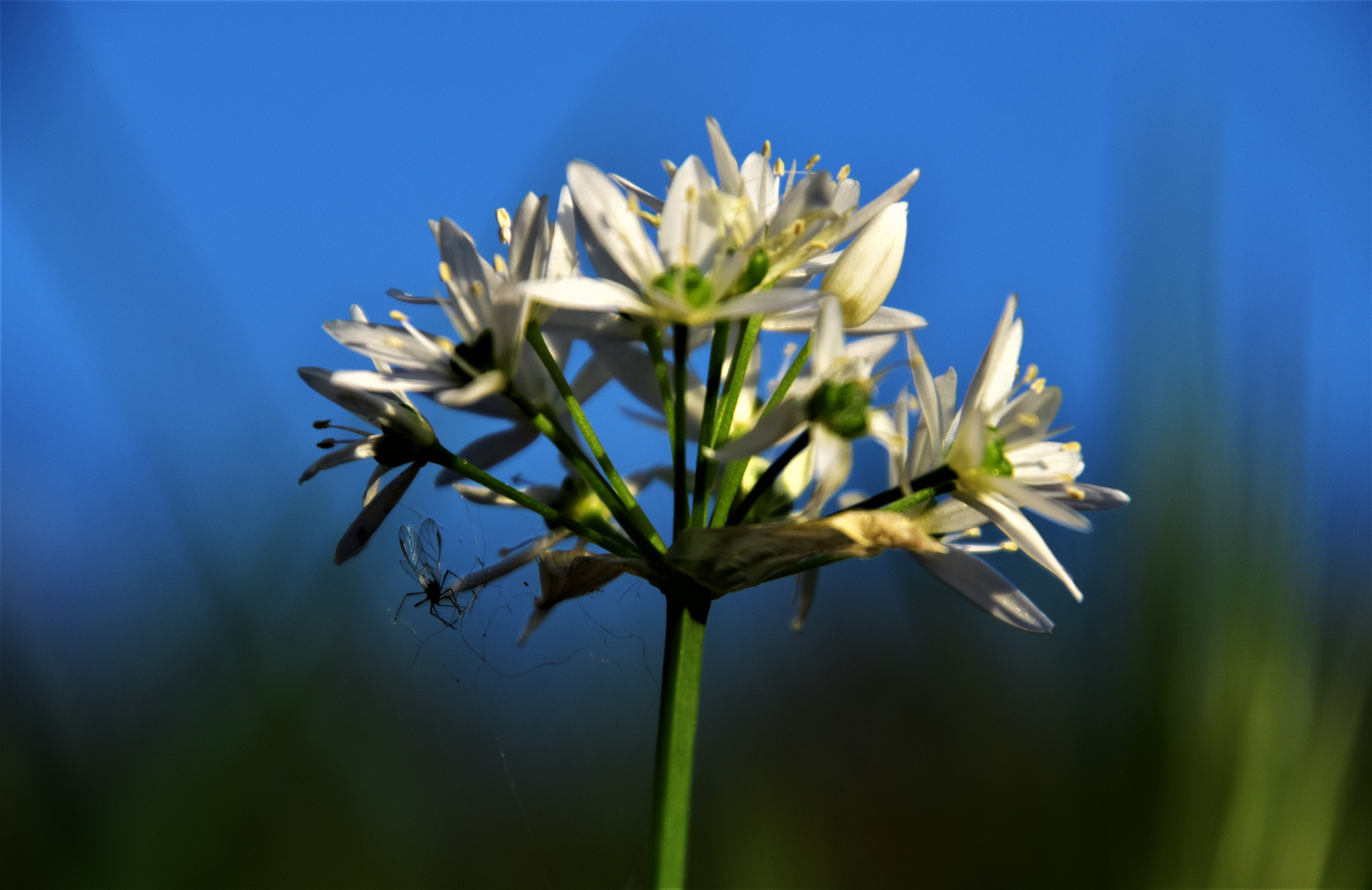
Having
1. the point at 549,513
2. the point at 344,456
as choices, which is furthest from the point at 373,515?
the point at 549,513

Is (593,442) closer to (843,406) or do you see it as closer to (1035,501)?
(843,406)

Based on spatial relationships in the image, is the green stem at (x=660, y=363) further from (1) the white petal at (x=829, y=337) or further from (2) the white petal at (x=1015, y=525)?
(2) the white petal at (x=1015, y=525)

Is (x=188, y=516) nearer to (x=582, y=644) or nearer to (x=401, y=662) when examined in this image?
(x=401, y=662)

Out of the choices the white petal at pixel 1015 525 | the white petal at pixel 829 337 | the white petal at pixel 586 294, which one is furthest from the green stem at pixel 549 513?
the white petal at pixel 1015 525

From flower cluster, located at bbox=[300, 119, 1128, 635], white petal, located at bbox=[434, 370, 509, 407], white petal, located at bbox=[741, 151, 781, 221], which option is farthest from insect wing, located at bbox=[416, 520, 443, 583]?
white petal, located at bbox=[741, 151, 781, 221]

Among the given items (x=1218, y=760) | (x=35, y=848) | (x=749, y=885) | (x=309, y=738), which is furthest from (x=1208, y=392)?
(x=35, y=848)

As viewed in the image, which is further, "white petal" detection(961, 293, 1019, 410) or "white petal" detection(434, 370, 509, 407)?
"white petal" detection(961, 293, 1019, 410)

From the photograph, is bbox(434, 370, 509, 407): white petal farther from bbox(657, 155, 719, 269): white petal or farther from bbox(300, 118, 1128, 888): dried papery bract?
bbox(657, 155, 719, 269): white petal

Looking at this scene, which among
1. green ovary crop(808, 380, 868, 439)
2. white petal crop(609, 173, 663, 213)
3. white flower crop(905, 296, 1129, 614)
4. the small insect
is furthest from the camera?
the small insect
